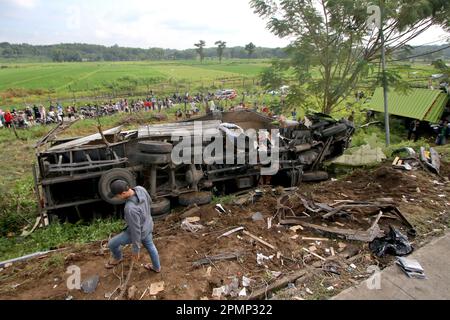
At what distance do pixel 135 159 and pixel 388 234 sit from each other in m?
4.93

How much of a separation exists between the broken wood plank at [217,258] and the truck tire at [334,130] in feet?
17.2

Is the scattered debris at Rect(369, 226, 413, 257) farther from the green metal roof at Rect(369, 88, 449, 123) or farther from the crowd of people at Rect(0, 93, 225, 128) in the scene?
the crowd of people at Rect(0, 93, 225, 128)

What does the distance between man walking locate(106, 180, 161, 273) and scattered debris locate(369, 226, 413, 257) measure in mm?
3156

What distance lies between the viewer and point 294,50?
10.3 m

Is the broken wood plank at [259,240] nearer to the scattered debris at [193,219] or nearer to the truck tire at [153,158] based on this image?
the scattered debris at [193,219]

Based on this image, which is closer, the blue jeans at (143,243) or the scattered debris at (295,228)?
the blue jeans at (143,243)

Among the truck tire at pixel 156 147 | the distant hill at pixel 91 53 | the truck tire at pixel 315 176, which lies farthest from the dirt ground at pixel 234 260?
the distant hill at pixel 91 53

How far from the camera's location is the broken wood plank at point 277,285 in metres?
3.77

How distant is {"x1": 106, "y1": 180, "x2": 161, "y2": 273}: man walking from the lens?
Answer: 3.70m

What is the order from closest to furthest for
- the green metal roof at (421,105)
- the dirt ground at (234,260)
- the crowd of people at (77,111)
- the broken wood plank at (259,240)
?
the dirt ground at (234,260) → the broken wood plank at (259,240) → the green metal roof at (421,105) → the crowd of people at (77,111)

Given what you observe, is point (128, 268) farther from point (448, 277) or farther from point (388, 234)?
point (448, 277)

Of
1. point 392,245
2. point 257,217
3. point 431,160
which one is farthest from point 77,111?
point 392,245

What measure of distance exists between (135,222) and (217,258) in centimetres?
136
